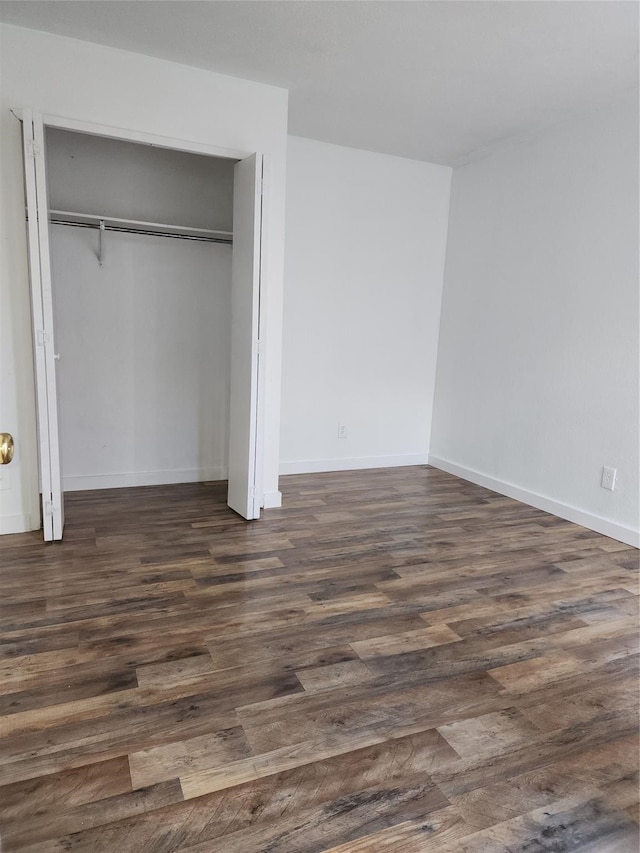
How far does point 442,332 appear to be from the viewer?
5012 mm

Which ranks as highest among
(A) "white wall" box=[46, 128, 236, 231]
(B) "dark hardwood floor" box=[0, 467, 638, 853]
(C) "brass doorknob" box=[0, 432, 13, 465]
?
(A) "white wall" box=[46, 128, 236, 231]

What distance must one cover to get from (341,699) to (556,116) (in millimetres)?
3780

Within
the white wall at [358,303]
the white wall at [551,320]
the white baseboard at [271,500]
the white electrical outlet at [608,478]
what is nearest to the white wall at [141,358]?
the white wall at [358,303]

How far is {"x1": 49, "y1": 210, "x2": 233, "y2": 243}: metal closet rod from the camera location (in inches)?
140

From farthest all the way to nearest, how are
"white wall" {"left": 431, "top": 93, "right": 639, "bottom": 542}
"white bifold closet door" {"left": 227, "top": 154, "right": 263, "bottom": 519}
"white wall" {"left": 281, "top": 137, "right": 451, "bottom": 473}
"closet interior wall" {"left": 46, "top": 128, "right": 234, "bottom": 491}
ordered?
"white wall" {"left": 281, "top": 137, "right": 451, "bottom": 473} → "closet interior wall" {"left": 46, "top": 128, "right": 234, "bottom": 491} → "white wall" {"left": 431, "top": 93, "right": 639, "bottom": 542} → "white bifold closet door" {"left": 227, "top": 154, "right": 263, "bottom": 519}

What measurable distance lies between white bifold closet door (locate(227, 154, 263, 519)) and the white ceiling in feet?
1.92

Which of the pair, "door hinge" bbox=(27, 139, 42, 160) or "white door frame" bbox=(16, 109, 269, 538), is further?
"white door frame" bbox=(16, 109, 269, 538)

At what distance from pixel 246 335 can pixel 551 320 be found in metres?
2.15

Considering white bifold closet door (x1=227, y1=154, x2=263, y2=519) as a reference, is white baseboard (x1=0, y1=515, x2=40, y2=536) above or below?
below

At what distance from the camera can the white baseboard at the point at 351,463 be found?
465 centimetres

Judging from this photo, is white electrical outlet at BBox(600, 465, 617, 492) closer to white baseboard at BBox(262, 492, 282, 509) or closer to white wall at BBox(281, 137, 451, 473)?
white wall at BBox(281, 137, 451, 473)

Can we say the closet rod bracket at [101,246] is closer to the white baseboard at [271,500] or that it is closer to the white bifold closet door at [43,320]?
the white bifold closet door at [43,320]

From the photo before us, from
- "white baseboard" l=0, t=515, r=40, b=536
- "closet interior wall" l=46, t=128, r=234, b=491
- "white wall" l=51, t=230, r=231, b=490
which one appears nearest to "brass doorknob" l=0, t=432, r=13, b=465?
"white baseboard" l=0, t=515, r=40, b=536

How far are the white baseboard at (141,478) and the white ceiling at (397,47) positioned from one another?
8.74 feet
